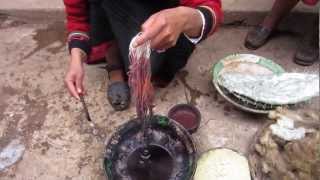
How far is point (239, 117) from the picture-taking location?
8.46 feet

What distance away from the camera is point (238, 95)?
8.05ft

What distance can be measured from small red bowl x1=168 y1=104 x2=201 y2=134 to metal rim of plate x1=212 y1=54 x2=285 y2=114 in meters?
0.19

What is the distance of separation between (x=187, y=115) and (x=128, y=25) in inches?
23.7

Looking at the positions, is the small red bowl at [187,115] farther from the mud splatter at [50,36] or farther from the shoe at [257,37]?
the mud splatter at [50,36]

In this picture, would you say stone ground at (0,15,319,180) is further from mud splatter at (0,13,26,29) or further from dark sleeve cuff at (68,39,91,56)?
dark sleeve cuff at (68,39,91,56)

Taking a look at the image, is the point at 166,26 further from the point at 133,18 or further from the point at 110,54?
the point at 110,54

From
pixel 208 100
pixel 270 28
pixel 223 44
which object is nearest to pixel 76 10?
pixel 208 100

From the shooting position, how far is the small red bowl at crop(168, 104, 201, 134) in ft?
8.02

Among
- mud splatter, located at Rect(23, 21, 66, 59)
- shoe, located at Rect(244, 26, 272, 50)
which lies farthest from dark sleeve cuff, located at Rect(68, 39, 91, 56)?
shoe, located at Rect(244, 26, 272, 50)

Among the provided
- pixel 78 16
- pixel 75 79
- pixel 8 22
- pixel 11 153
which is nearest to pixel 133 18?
pixel 78 16

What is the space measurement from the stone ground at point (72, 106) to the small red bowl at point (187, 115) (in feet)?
0.29

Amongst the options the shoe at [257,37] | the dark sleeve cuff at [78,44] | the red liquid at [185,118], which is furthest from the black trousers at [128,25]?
the shoe at [257,37]

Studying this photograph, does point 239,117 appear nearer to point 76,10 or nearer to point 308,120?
point 308,120

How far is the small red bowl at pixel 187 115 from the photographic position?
2443mm
